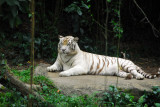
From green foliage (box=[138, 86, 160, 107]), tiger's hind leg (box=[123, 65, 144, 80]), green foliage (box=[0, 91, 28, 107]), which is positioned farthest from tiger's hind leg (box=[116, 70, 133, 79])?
green foliage (box=[0, 91, 28, 107])

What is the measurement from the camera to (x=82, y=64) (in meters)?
5.66

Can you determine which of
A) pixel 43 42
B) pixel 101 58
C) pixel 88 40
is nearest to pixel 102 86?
pixel 101 58

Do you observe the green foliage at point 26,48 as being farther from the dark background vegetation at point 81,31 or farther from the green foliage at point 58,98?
the green foliage at point 58,98

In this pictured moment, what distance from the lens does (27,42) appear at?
711cm

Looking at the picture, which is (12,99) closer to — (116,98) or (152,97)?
(116,98)

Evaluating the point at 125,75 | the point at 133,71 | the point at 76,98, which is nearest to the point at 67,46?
the point at 125,75

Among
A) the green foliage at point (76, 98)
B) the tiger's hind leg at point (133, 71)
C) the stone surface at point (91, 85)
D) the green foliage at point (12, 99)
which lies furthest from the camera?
the tiger's hind leg at point (133, 71)

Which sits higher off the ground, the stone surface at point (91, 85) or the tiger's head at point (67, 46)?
the tiger's head at point (67, 46)

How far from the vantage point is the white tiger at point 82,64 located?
5535mm

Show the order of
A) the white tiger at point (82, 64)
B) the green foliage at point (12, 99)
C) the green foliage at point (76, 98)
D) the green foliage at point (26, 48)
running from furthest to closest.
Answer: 1. the green foliage at point (26, 48)
2. the white tiger at point (82, 64)
3. the green foliage at point (76, 98)
4. the green foliage at point (12, 99)

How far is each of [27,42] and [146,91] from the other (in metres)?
4.13

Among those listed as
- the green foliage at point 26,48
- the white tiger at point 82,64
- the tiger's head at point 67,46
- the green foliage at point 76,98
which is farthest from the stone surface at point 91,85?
the green foliage at point 26,48

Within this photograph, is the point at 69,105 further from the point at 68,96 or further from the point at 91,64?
the point at 91,64

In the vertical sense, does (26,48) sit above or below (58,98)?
above
